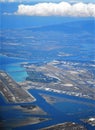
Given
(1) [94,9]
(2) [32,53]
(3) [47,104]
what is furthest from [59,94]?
(1) [94,9]

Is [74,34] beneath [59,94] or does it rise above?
above

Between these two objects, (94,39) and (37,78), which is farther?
(37,78)

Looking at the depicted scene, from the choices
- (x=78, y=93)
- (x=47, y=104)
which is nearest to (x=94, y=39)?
(x=78, y=93)

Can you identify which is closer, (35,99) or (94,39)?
(94,39)

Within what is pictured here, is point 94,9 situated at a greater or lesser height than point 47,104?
greater

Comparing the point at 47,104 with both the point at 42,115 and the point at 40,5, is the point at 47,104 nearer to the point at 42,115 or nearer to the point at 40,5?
the point at 42,115

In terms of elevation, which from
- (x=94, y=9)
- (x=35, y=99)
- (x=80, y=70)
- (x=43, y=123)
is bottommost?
(x=43, y=123)

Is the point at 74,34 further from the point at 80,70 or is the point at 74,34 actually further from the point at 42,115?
the point at 42,115

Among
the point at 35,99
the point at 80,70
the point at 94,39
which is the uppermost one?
the point at 94,39

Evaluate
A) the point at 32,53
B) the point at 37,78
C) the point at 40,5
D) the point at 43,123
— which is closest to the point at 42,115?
the point at 43,123
